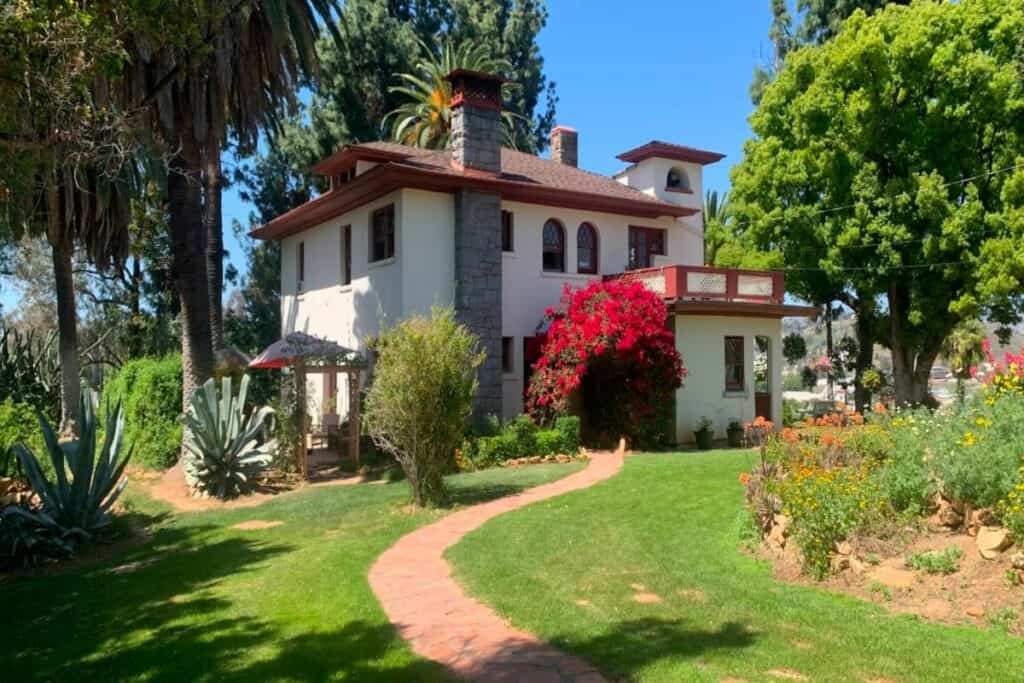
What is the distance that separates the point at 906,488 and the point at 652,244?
1592 centimetres

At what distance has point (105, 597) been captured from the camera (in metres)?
8.06

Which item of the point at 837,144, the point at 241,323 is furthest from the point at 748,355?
the point at 241,323

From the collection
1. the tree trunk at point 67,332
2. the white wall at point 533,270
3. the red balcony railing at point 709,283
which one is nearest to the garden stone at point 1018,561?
the red balcony railing at point 709,283

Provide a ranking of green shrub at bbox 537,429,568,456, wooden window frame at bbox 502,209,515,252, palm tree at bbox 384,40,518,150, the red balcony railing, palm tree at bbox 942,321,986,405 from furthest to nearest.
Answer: palm tree at bbox 942,321,986,405 < palm tree at bbox 384,40,518,150 < wooden window frame at bbox 502,209,515,252 < the red balcony railing < green shrub at bbox 537,429,568,456

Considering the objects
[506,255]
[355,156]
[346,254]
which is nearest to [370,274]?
[346,254]

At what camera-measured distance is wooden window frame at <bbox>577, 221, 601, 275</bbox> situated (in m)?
21.4

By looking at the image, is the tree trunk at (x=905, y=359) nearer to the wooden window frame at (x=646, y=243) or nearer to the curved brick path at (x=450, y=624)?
the wooden window frame at (x=646, y=243)

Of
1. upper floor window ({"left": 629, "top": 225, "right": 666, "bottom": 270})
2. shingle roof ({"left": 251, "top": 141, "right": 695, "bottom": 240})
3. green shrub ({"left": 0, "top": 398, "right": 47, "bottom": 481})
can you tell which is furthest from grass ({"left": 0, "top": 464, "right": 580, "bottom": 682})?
upper floor window ({"left": 629, "top": 225, "right": 666, "bottom": 270})

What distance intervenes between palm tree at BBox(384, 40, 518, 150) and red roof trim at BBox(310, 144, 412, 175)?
9.83 metres

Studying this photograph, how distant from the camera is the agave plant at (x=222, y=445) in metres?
13.5

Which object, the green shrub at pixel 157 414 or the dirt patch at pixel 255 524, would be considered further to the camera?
the green shrub at pixel 157 414

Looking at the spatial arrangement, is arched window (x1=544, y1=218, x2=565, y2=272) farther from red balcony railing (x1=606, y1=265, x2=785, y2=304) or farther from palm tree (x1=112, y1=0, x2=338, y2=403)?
palm tree (x1=112, y1=0, x2=338, y2=403)

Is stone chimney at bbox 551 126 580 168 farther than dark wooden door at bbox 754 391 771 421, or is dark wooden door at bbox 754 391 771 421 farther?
stone chimney at bbox 551 126 580 168

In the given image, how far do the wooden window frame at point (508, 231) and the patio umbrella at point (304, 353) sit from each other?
5.43 meters
